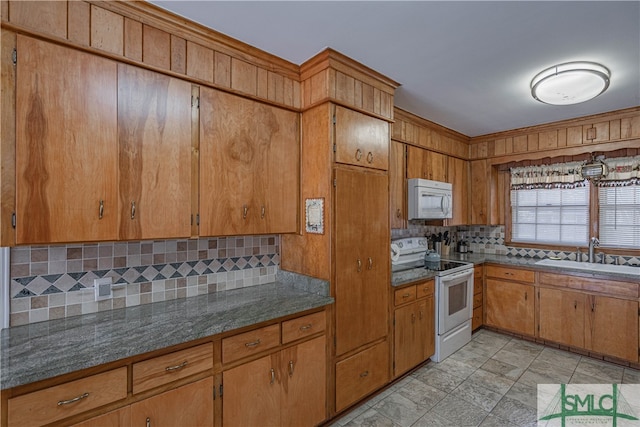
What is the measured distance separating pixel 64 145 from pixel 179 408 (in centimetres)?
140

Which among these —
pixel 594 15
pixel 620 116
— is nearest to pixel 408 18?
pixel 594 15

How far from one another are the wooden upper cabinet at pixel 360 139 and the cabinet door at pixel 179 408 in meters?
1.62

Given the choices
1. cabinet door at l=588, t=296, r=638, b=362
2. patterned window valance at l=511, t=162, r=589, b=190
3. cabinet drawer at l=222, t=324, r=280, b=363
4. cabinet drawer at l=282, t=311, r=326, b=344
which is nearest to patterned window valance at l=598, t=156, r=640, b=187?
patterned window valance at l=511, t=162, r=589, b=190

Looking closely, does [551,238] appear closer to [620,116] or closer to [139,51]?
[620,116]

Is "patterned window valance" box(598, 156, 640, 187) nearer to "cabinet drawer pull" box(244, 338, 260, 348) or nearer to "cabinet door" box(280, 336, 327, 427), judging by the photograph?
"cabinet door" box(280, 336, 327, 427)

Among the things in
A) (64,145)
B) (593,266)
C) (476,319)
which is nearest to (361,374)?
(476,319)

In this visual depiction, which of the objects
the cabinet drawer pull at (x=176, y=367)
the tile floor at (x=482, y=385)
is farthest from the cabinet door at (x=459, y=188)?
the cabinet drawer pull at (x=176, y=367)

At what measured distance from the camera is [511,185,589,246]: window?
12.4 feet

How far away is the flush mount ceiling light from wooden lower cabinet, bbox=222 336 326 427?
245 centimetres

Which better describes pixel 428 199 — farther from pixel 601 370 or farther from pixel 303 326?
pixel 601 370

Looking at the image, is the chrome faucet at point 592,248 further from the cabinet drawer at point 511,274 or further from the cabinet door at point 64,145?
the cabinet door at point 64,145

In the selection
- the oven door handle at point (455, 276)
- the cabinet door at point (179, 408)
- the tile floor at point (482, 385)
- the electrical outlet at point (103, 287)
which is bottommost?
the tile floor at point (482, 385)

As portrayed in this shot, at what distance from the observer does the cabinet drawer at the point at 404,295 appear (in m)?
2.68

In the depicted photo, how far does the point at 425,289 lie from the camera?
118 inches
